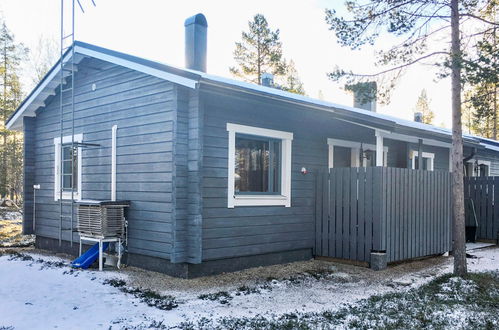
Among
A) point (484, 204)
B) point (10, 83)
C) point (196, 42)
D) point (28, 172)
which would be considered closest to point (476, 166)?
point (484, 204)

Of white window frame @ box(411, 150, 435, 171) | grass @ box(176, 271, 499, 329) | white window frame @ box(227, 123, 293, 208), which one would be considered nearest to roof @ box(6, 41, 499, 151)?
white window frame @ box(227, 123, 293, 208)

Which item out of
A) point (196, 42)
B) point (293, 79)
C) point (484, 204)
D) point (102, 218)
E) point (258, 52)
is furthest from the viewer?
point (293, 79)

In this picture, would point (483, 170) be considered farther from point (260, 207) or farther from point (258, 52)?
point (258, 52)

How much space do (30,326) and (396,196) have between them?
5.93 meters

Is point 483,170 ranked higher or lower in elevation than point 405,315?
higher

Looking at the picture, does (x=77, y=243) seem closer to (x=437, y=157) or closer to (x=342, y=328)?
(x=342, y=328)

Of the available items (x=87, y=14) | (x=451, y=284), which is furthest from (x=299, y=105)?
(x=87, y=14)

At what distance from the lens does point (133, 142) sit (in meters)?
7.61

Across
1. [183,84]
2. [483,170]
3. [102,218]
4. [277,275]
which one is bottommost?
[277,275]

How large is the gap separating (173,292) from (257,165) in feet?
9.14

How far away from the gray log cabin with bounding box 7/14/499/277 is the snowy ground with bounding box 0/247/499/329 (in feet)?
1.71

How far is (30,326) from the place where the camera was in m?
4.50

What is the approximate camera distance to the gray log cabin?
679cm

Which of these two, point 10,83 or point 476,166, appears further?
point 10,83
